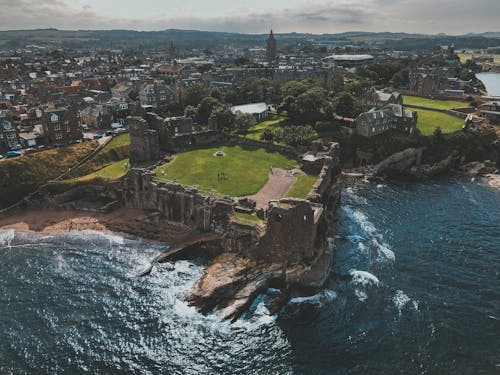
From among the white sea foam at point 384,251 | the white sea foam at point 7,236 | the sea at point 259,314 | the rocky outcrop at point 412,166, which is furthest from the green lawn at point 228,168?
the rocky outcrop at point 412,166

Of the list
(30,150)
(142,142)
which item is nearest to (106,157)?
(142,142)

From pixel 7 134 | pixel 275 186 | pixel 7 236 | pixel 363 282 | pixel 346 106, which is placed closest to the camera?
pixel 363 282

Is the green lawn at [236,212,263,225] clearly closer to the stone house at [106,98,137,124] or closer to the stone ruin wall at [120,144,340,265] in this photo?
the stone ruin wall at [120,144,340,265]

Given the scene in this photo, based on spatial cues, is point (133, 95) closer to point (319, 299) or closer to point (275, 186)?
point (275, 186)

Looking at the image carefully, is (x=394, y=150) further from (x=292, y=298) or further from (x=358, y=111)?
(x=292, y=298)

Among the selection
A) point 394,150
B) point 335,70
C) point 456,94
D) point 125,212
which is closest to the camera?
point 125,212

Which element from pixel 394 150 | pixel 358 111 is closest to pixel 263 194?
pixel 394 150
